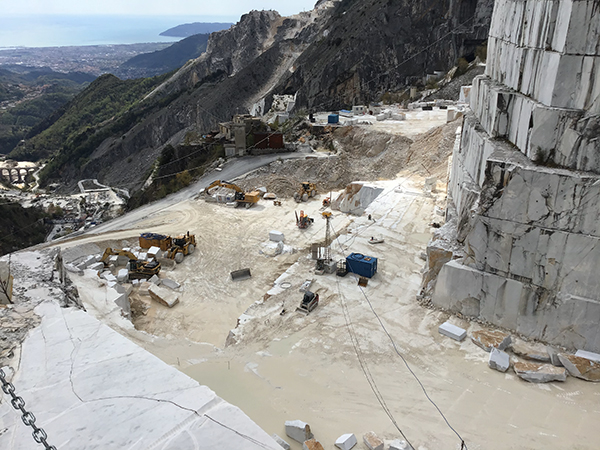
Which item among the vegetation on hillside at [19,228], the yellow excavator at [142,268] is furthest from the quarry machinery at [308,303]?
the vegetation on hillside at [19,228]

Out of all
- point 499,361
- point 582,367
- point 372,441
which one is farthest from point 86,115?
point 582,367

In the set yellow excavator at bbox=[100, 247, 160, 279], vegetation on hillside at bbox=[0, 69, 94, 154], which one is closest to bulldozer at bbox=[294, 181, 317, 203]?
yellow excavator at bbox=[100, 247, 160, 279]

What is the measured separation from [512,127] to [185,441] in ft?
35.3

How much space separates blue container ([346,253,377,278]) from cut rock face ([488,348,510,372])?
4.74 metres

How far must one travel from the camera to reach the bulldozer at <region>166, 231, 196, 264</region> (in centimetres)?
1945

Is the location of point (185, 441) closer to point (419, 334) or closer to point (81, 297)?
point (419, 334)

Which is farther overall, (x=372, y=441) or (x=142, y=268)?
(x=142, y=268)

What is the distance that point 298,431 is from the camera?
814 centimetres

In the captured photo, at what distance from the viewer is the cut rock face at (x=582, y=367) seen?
977 centimetres

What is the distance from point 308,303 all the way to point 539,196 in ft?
21.9

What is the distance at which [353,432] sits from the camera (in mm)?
8484

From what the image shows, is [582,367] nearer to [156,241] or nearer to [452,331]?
[452,331]

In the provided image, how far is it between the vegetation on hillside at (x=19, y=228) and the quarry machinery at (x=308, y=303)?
31.7 m

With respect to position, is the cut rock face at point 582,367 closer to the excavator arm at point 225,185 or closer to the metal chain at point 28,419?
the metal chain at point 28,419
